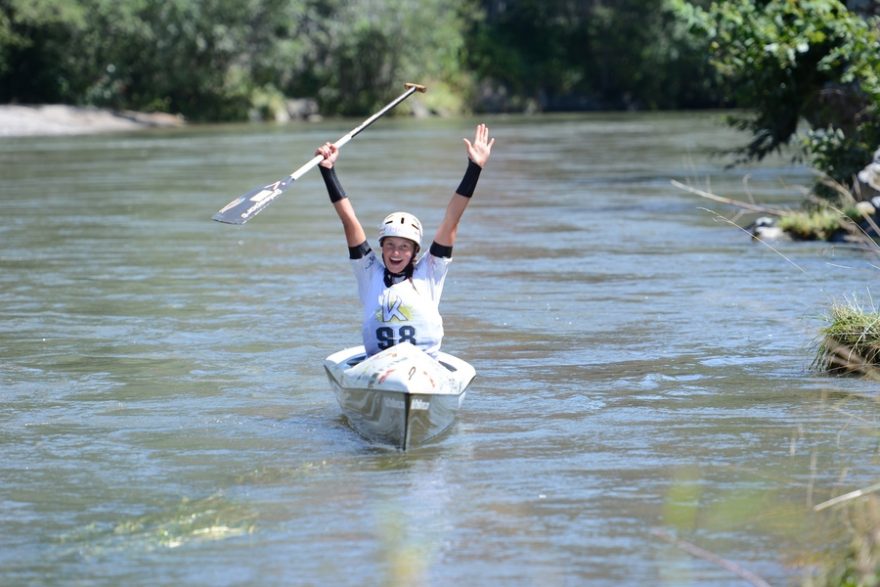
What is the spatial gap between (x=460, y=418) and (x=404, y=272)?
1.00 meters

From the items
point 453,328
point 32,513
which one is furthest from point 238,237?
point 32,513

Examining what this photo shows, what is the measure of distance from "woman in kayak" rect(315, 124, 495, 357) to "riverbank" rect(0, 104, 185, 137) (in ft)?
137

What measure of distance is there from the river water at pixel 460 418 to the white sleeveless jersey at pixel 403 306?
1.88 feet

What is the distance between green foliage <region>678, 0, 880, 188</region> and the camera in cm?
1848

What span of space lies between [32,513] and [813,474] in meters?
3.79

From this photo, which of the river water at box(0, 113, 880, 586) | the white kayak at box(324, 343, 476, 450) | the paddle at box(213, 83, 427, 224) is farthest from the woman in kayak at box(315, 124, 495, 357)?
the paddle at box(213, 83, 427, 224)

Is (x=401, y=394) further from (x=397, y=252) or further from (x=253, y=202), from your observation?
(x=253, y=202)

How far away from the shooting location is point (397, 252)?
29.6 ft

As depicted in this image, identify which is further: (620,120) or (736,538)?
(620,120)

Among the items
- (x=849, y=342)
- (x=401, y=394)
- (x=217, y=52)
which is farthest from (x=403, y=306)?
(x=217, y=52)

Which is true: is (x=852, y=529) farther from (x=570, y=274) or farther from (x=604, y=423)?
(x=570, y=274)

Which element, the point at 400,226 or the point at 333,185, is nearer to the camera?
the point at 400,226

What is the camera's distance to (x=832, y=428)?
349 inches

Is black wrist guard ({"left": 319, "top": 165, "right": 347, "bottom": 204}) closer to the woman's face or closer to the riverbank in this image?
the woman's face
